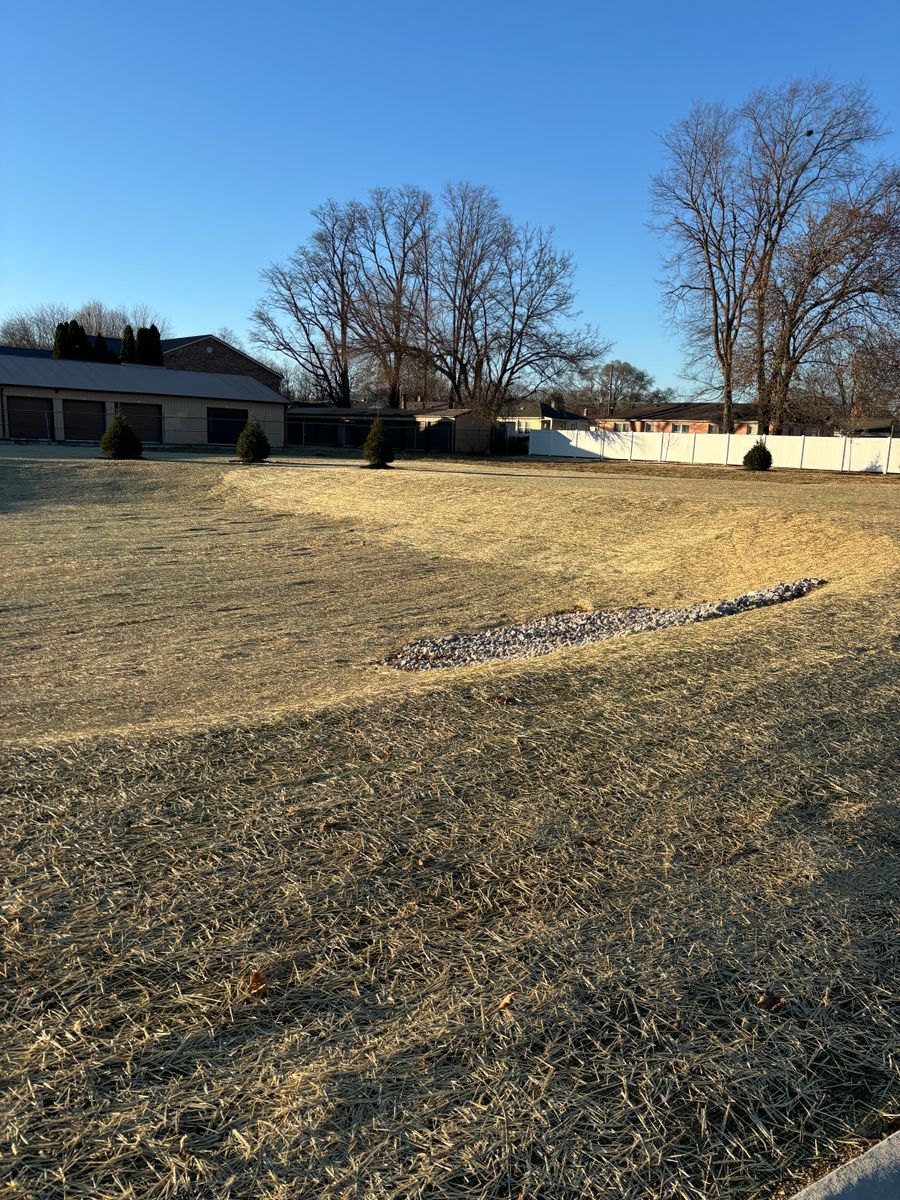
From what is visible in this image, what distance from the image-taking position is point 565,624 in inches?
350

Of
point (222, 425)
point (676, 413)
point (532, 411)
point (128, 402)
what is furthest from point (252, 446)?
point (676, 413)

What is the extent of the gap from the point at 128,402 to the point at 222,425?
4.43 metres

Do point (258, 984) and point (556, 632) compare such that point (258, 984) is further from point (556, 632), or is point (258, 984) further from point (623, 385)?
point (623, 385)

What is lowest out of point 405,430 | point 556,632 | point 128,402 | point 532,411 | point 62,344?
point 556,632

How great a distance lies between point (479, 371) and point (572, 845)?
177ft

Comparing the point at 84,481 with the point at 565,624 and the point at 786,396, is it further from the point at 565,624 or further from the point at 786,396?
the point at 786,396

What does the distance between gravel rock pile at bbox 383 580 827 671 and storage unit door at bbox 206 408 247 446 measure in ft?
112

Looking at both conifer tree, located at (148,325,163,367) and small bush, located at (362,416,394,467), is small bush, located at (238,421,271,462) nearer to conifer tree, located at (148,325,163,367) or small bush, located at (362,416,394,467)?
small bush, located at (362,416,394,467)

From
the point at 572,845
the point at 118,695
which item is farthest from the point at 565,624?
the point at 572,845

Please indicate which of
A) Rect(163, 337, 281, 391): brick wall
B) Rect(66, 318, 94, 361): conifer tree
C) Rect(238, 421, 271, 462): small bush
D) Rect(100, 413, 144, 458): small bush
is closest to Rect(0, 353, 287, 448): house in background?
Rect(66, 318, 94, 361): conifer tree

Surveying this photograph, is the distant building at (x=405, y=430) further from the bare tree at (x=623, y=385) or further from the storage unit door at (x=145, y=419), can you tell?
the bare tree at (x=623, y=385)

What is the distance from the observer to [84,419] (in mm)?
37406

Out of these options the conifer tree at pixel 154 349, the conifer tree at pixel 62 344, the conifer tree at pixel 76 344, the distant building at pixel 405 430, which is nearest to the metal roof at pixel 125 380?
the conifer tree at pixel 62 344

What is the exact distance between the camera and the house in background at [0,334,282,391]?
4800 cm
